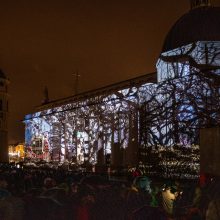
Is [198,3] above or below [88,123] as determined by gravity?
above

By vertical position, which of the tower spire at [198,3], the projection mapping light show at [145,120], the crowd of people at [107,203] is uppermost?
the tower spire at [198,3]

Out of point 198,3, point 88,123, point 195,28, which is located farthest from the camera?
point 88,123

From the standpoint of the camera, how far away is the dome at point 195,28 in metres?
59.6

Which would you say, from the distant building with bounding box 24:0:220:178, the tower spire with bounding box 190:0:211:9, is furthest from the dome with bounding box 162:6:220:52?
the tower spire with bounding box 190:0:211:9

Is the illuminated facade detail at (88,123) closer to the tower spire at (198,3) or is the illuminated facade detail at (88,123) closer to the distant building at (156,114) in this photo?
the distant building at (156,114)

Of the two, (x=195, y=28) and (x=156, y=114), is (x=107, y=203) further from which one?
(x=195, y=28)

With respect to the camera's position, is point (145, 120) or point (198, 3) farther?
point (198, 3)

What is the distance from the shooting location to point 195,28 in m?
60.7

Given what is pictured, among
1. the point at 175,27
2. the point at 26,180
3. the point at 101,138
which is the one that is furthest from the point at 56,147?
the point at 26,180

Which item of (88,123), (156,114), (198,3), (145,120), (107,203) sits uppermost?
(198,3)

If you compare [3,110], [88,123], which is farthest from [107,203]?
[3,110]

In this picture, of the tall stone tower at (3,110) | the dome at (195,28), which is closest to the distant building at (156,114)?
the dome at (195,28)

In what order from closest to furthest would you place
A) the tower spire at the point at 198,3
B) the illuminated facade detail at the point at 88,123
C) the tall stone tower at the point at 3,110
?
1. the illuminated facade detail at the point at 88,123
2. the tower spire at the point at 198,3
3. the tall stone tower at the point at 3,110

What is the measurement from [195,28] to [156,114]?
80.9 feet
